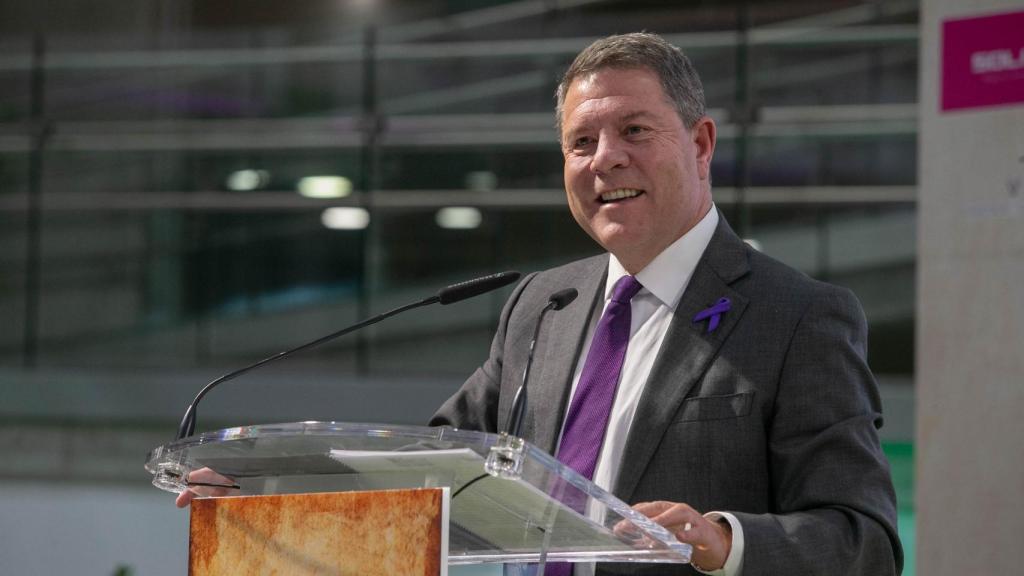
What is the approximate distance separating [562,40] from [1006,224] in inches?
150

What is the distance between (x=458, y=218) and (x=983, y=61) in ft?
11.9

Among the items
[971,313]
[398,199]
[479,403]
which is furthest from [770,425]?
[398,199]

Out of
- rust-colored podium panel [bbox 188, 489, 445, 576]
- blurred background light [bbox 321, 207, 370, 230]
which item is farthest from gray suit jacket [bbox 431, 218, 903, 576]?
blurred background light [bbox 321, 207, 370, 230]

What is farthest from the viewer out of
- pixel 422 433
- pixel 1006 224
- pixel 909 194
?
pixel 909 194

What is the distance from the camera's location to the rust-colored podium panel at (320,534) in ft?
5.15

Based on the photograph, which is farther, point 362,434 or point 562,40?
point 562,40

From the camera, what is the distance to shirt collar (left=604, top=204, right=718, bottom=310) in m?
2.26

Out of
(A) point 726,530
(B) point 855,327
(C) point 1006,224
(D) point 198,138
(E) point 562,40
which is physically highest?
(E) point 562,40

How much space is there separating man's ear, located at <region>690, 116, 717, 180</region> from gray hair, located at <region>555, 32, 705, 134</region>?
2cm

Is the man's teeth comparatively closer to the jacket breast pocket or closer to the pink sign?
the jacket breast pocket

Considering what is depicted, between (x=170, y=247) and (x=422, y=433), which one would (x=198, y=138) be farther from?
(x=422, y=433)

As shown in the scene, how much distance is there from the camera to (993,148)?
3.87 meters

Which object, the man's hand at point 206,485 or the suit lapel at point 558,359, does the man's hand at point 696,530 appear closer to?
the suit lapel at point 558,359

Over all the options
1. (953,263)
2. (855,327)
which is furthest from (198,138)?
(855,327)
